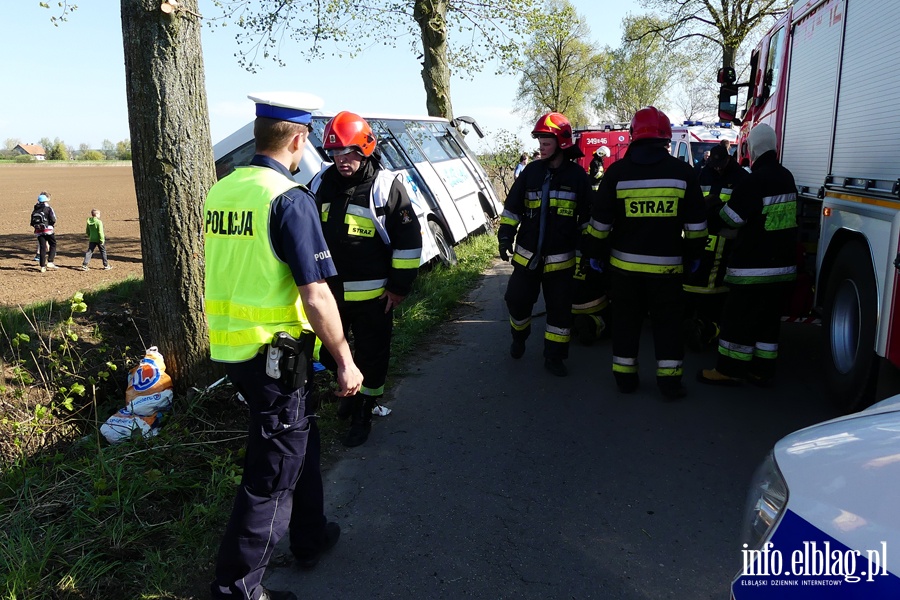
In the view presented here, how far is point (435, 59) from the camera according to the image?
13.6 meters

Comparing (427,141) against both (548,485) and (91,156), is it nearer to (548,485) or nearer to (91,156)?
(548,485)

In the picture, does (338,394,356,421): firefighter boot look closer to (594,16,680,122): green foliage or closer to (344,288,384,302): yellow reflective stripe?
(344,288,384,302): yellow reflective stripe

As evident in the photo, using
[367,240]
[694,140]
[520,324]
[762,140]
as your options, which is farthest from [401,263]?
[694,140]

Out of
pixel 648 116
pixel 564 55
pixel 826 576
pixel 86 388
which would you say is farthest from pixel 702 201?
pixel 564 55

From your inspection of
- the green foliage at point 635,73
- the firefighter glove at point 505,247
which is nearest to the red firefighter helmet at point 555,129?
the firefighter glove at point 505,247

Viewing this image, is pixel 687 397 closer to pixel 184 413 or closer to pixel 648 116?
pixel 648 116

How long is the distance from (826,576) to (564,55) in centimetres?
4593

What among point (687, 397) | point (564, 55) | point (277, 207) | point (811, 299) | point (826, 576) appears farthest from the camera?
point (564, 55)

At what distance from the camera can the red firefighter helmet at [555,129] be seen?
16.5ft

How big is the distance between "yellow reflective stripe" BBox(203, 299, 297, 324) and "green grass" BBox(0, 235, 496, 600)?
47.3 inches

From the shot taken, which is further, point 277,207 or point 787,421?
point 787,421

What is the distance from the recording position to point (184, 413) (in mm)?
4281

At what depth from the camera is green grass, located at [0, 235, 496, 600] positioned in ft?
9.20

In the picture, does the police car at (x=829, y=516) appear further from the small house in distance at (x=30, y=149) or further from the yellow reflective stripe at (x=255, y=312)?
the small house in distance at (x=30, y=149)
